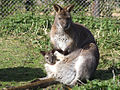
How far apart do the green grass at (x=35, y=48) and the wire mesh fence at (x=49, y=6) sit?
42 centimetres

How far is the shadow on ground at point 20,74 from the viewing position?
20.3 ft

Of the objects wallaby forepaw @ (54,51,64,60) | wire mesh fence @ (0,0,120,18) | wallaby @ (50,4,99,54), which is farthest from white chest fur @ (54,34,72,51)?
wire mesh fence @ (0,0,120,18)

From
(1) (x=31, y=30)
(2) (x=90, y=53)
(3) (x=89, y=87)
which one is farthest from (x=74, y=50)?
(1) (x=31, y=30)

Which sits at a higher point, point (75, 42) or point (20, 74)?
point (75, 42)

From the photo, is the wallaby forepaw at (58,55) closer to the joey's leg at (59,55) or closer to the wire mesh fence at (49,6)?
the joey's leg at (59,55)

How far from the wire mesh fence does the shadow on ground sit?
3.87 m

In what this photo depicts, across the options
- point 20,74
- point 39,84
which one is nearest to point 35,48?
point 20,74

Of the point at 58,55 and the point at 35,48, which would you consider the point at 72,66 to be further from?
the point at 35,48

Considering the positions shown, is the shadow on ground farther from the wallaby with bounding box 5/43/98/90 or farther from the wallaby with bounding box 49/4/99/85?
the wallaby with bounding box 49/4/99/85

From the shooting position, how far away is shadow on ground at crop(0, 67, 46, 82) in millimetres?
6181

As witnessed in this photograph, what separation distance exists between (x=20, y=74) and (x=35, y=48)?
2.01 meters

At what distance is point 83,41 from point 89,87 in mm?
1478

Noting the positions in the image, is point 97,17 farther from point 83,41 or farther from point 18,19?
point 83,41

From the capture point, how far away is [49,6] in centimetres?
1038
